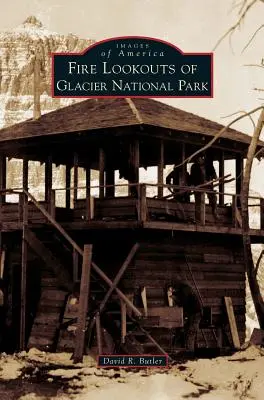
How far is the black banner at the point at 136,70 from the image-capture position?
20.2 m

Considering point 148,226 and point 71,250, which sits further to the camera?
point 71,250

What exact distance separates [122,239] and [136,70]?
185 inches

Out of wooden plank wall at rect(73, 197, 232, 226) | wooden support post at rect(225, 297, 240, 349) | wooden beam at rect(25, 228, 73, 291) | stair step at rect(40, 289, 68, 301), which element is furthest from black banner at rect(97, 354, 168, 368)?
Answer: wooden support post at rect(225, 297, 240, 349)

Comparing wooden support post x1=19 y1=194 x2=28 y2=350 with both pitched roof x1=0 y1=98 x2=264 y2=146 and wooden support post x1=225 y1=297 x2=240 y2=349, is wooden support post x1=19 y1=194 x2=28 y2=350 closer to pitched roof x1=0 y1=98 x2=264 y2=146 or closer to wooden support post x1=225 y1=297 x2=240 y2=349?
pitched roof x1=0 y1=98 x2=264 y2=146

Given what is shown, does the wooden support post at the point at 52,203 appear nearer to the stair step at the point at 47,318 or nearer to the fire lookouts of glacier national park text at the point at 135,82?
the stair step at the point at 47,318

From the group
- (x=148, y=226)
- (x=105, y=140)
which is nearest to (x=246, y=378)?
(x=148, y=226)

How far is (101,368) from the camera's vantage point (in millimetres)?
17359

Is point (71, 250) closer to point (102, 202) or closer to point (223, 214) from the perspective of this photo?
point (102, 202)

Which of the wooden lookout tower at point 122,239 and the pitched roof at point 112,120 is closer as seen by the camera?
the wooden lookout tower at point 122,239

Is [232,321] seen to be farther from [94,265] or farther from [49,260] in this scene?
[49,260]

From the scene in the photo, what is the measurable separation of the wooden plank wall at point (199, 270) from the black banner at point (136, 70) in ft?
14.4

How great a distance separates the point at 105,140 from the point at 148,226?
3.33 meters

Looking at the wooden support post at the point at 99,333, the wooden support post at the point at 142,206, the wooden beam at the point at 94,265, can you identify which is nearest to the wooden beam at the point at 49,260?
the wooden beam at the point at 94,265

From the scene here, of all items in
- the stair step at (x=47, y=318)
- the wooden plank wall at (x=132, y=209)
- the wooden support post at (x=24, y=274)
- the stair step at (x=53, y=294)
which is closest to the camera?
the wooden support post at (x=24, y=274)
